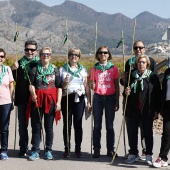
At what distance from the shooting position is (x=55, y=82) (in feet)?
26.2

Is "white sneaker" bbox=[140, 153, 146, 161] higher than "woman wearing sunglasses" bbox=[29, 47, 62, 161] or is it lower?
lower

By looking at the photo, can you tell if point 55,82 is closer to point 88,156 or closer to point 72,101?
point 72,101

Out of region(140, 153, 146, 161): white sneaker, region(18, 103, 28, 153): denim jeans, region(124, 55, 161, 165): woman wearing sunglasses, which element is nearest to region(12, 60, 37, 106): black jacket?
region(18, 103, 28, 153): denim jeans

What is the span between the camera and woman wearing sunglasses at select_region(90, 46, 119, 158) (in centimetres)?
815

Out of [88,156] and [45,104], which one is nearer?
[45,104]

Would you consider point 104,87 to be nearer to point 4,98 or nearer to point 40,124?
point 40,124

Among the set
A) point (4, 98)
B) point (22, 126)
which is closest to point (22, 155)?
point (22, 126)

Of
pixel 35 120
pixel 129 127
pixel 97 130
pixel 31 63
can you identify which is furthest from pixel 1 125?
pixel 129 127

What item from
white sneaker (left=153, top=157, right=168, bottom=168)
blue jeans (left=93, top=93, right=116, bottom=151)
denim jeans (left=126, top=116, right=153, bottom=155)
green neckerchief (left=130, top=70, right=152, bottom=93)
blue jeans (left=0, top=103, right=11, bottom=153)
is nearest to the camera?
white sneaker (left=153, top=157, right=168, bottom=168)

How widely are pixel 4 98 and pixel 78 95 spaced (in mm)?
1303

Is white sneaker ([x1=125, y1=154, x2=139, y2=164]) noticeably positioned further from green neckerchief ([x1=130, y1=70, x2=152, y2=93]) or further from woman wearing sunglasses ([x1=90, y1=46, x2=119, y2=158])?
green neckerchief ([x1=130, y1=70, x2=152, y2=93])

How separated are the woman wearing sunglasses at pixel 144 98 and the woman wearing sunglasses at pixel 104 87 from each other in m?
0.36

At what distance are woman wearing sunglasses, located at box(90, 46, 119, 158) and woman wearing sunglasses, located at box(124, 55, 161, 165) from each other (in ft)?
1.20

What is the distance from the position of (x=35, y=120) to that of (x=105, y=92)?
134cm
